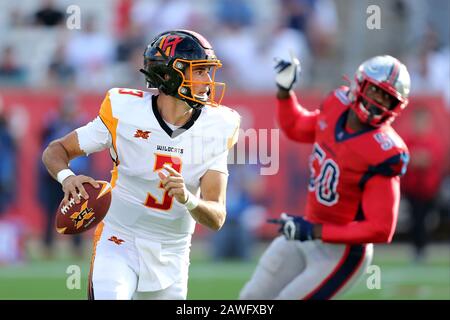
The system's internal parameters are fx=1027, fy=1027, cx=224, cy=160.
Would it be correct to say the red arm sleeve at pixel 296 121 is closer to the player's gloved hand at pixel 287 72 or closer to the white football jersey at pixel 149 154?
the player's gloved hand at pixel 287 72

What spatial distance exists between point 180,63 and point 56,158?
0.72m

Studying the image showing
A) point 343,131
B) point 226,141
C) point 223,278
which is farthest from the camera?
point 223,278

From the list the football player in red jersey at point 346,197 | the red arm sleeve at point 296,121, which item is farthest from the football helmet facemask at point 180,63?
the red arm sleeve at point 296,121

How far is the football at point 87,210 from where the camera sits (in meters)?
4.48

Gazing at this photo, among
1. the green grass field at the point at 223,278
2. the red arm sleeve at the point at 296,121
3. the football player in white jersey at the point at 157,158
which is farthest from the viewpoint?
the green grass field at the point at 223,278

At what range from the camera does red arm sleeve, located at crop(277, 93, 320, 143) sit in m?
5.91

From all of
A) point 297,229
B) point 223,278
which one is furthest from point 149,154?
point 223,278

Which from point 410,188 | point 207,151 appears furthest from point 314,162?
point 410,188

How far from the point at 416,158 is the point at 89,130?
629cm

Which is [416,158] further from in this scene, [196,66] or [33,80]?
[196,66]

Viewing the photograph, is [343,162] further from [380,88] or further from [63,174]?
[63,174]

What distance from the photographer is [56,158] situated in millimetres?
4730

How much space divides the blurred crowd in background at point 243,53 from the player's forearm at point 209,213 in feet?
18.4

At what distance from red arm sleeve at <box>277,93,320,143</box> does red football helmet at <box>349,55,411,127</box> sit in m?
0.39
